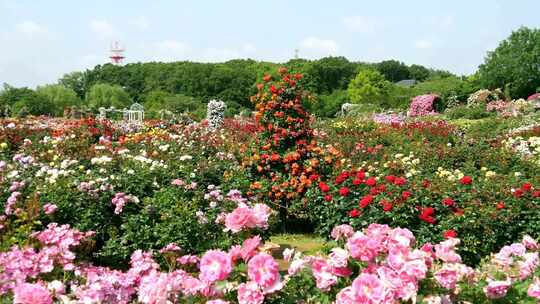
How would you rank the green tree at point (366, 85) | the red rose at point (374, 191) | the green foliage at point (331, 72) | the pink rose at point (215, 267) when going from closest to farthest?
the pink rose at point (215, 267) < the red rose at point (374, 191) < the green tree at point (366, 85) < the green foliage at point (331, 72)

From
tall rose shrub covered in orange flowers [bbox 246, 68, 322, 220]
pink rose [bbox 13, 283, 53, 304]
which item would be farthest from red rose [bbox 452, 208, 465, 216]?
pink rose [bbox 13, 283, 53, 304]

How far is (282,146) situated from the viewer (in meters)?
7.56

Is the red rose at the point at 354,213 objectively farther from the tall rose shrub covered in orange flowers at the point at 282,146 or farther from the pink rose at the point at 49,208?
the pink rose at the point at 49,208

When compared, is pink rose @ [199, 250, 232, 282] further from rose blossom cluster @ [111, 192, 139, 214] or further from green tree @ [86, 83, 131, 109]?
green tree @ [86, 83, 131, 109]

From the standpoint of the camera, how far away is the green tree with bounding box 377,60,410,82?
75438 mm

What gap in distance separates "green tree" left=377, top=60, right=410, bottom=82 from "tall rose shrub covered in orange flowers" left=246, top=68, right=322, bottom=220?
228 feet

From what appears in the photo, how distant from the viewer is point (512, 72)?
4281cm

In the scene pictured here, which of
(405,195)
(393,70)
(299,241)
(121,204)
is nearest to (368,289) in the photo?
(405,195)

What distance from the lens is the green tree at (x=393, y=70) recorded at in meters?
75.4

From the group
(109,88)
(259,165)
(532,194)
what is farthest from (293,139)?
(109,88)

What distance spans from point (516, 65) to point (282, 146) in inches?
1565

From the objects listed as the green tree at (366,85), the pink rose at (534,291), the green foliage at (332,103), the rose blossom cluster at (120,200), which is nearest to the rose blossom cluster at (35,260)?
the rose blossom cluster at (120,200)

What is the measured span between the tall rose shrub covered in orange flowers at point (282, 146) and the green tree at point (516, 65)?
124 ft

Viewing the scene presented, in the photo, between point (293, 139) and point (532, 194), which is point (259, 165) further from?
point (532, 194)
